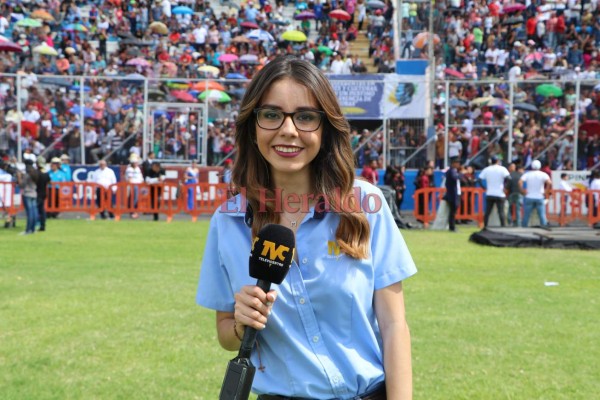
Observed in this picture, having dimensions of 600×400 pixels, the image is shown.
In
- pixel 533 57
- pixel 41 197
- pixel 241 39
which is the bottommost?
pixel 41 197

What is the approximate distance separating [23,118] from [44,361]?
17888mm

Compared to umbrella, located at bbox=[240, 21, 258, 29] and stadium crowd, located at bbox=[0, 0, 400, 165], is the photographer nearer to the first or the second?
stadium crowd, located at bbox=[0, 0, 400, 165]

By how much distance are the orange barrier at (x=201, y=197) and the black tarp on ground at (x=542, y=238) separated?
7857mm

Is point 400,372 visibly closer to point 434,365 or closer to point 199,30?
point 434,365

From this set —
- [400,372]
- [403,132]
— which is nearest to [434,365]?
[400,372]

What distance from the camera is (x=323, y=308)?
2715 mm

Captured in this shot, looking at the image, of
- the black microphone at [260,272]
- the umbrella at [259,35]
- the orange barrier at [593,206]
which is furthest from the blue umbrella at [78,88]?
the black microphone at [260,272]

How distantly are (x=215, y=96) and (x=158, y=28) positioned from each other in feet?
39.8

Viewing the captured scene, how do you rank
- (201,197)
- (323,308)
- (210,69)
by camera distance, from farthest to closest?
1. (210,69)
2. (201,197)
3. (323,308)

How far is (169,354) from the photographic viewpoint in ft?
26.0

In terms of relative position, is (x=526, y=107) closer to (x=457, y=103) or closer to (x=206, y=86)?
(x=457, y=103)

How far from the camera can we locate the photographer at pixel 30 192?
18.8 metres

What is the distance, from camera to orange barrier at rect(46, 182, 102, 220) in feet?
75.8

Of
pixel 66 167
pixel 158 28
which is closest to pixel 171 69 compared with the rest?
pixel 158 28
